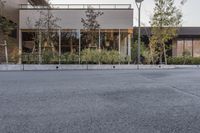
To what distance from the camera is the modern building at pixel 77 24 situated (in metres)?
28.0

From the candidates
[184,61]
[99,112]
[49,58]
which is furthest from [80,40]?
[99,112]

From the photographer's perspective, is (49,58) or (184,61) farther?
(184,61)

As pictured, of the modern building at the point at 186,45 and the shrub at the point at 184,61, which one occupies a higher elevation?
the modern building at the point at 186,45

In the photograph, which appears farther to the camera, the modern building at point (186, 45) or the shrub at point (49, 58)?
the modern building at point (186, 45)

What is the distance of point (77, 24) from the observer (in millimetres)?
28281

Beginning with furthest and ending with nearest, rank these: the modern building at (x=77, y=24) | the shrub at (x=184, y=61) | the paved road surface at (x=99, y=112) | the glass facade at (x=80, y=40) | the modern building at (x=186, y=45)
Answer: the modern building at (x=186, y=45)
the modern building at (x=77, y=24)
the glass facade at (x=80, y=40)
the shrub at (x=184, y=61)
the paved road surface at (x=99, y=112)

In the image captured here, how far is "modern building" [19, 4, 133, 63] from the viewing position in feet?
92.0

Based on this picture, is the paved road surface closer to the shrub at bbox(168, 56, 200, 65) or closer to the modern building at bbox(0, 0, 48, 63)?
the shrub at bbox(168, 56, 200, 65)

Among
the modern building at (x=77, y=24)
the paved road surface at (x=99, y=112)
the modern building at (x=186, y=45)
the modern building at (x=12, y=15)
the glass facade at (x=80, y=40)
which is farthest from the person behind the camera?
the modern building at (x=186, y=45)

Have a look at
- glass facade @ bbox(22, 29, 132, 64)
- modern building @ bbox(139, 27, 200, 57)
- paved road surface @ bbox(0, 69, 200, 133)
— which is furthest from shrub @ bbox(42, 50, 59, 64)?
modern building @ bbox(139, 27, 200, 57)

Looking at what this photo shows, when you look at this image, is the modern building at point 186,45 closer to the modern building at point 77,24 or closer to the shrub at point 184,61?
the shrub at point 184,61

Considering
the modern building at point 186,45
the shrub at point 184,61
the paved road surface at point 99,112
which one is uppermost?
the modern building at point 186,45

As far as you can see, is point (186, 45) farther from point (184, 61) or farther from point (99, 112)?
point (99, 112)

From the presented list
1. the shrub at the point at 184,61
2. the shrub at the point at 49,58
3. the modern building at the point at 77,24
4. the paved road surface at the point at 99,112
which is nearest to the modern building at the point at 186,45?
the shrub at the point at 184,61
